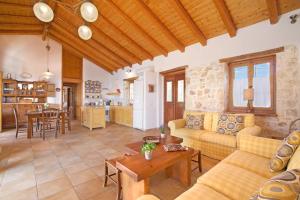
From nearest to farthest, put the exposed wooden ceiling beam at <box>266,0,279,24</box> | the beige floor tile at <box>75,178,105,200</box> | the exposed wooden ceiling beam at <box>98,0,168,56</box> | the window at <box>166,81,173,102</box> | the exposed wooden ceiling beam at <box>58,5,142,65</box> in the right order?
the beige floor tile at <box>75,178,105,200</box>, the exposed wooden ceiling beam at <box>266,0,279,24</box>, the exposed wooden ceiling beam at <box>98,0,168,56</box>, the exposed wooden ceiling beam at <box>58,5,142,65</box>, the window at <box>166,81,173,102</box>

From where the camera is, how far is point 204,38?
440 cm

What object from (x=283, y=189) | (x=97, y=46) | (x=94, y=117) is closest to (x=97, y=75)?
(x=97, y=46)

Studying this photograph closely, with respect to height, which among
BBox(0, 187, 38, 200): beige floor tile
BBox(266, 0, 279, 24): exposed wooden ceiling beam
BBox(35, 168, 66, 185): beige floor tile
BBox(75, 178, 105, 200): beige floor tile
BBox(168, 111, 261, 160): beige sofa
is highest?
BBox(266, 0, 279, 24): exposed wooden ceiling beam

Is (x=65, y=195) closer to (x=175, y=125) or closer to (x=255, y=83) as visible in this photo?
(x=175, y=125)

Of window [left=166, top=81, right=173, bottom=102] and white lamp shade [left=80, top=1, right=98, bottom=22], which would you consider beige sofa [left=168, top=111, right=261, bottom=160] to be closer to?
window [left=166, top=81, right=173, bottom=102]

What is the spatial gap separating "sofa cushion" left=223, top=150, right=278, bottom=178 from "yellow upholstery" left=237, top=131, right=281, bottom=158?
0.32 ft

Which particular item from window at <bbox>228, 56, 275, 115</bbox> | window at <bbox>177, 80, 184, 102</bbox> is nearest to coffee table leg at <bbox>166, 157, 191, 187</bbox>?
window at <bbox>228, 56, 275, 115</bbox>

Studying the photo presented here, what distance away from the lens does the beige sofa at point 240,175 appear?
1232mm

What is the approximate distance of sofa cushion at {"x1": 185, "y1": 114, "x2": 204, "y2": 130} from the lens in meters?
3.69

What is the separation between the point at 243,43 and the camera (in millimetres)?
3812

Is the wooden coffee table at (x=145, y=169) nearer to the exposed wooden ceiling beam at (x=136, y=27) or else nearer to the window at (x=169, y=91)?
the exposed wooden ceiling beam at (x=136, y=27)

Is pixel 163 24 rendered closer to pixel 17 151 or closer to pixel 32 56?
pixel 17 151

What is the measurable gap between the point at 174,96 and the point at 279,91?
3.27 meters

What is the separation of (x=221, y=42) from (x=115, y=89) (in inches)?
241
